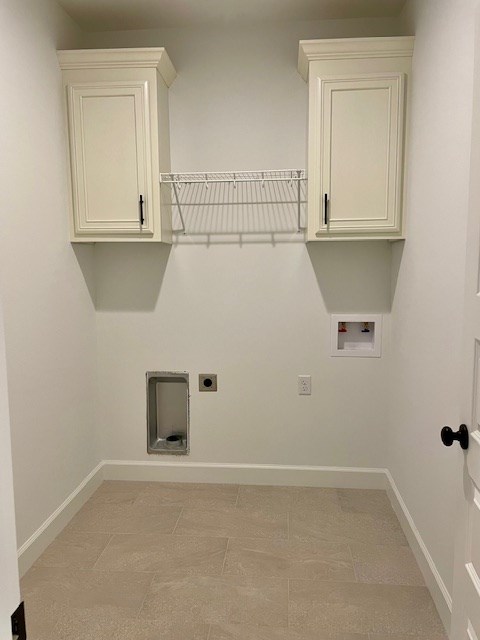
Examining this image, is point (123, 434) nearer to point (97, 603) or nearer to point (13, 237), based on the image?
point (97, 603)

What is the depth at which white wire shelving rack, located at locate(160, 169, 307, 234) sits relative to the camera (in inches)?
118

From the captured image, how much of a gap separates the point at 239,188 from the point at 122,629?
2.35 m

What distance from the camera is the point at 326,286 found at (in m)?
3.07

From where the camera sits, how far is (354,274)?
120 inches

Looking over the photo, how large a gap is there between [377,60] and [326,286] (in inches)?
49.4

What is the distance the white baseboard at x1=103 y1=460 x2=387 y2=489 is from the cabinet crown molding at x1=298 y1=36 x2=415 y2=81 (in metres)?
2.39

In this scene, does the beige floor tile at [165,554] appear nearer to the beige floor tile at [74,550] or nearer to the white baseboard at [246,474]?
the beige floor tile at [74,550]

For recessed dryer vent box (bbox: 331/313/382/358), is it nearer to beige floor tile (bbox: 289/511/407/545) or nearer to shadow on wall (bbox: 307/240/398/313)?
shadow on wall (bbox: 307/240/398/313)

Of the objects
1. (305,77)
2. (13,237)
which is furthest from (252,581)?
(305,77)

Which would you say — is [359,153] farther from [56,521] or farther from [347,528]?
[56,521]

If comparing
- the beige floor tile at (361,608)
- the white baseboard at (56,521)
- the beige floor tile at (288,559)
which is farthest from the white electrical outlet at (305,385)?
the white baseboard at (56,521)

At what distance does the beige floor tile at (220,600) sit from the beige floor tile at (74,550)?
1.33 feet

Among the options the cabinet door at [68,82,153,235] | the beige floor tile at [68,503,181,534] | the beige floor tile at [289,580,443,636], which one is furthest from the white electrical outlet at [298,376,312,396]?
the cabinet door at [68,82,153,235]

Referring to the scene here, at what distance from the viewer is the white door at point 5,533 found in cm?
65
